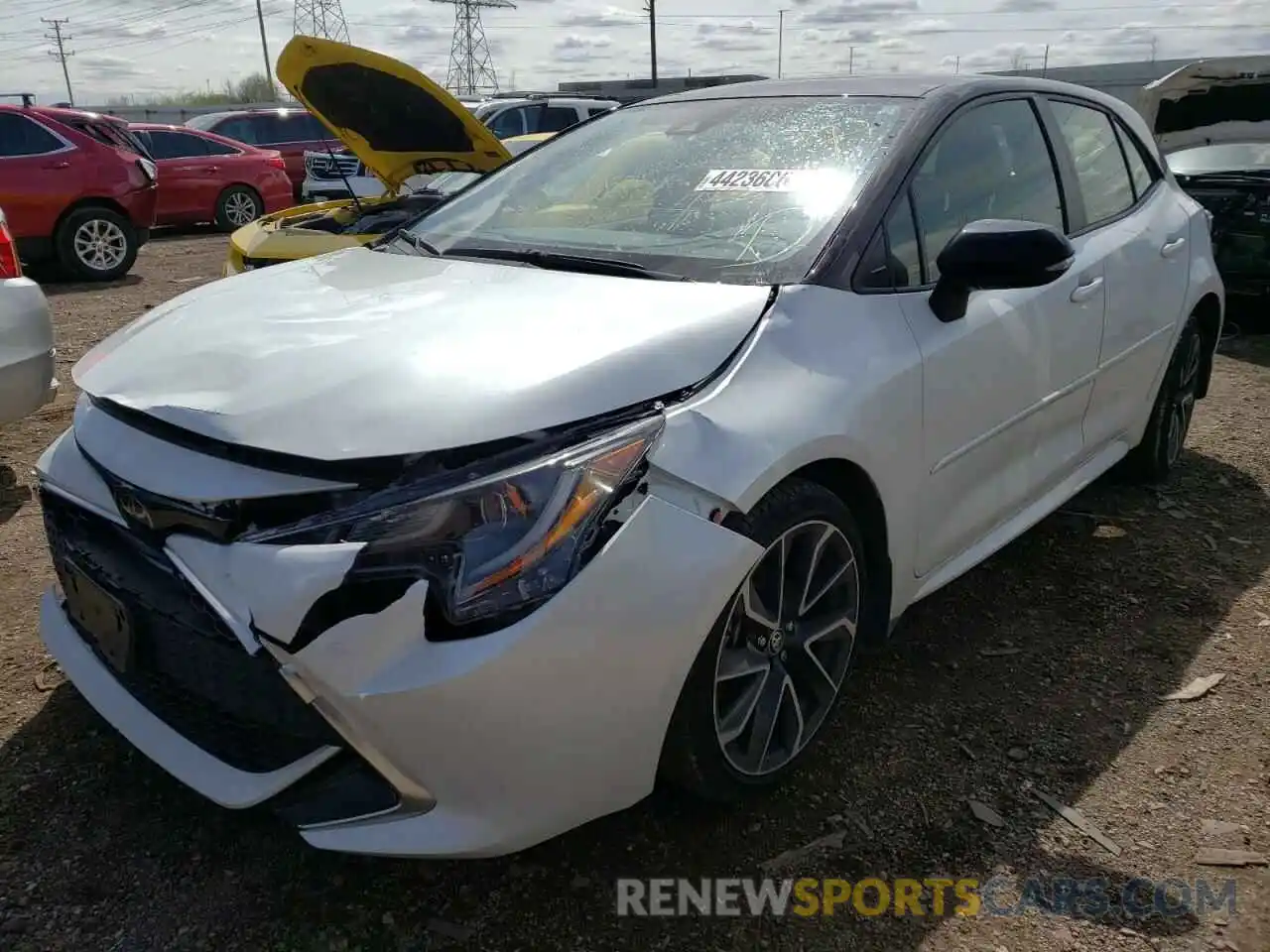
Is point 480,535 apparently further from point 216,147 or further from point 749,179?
point 216,147

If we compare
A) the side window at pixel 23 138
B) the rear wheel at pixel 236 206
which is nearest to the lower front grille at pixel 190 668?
the side window at pixel 23 138

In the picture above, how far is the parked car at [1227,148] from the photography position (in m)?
6.54

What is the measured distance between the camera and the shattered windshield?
2.40 meters

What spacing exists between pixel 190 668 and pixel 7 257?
2726 mm

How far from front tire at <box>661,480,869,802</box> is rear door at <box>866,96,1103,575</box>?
34cm

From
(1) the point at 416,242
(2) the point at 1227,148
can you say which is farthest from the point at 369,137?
(2) the point at 1227,148

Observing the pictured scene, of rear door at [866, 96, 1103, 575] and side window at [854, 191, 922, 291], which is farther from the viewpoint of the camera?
rear door at [866, 96, 1103, 575]

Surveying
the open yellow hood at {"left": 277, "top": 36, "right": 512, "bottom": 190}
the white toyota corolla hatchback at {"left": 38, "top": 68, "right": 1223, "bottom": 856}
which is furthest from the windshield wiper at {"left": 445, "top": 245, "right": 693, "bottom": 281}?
the open yellow hood at {"left": 277, "top": 36, "right": 512, "bottom": 190}

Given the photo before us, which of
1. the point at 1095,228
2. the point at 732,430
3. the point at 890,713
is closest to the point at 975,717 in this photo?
the point at 890,713

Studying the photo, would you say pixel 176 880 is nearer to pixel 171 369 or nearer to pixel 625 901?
pixel 625 901

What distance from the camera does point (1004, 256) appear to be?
2271mm

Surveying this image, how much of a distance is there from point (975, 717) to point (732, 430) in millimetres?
1263

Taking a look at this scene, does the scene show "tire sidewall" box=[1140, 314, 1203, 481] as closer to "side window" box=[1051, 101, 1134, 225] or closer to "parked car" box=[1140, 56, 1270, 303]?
"side window" box=[1051, 101, 1134, 225]

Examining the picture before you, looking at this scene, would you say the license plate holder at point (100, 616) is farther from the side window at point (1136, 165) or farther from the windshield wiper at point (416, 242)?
the side window at point (1136, 165)
